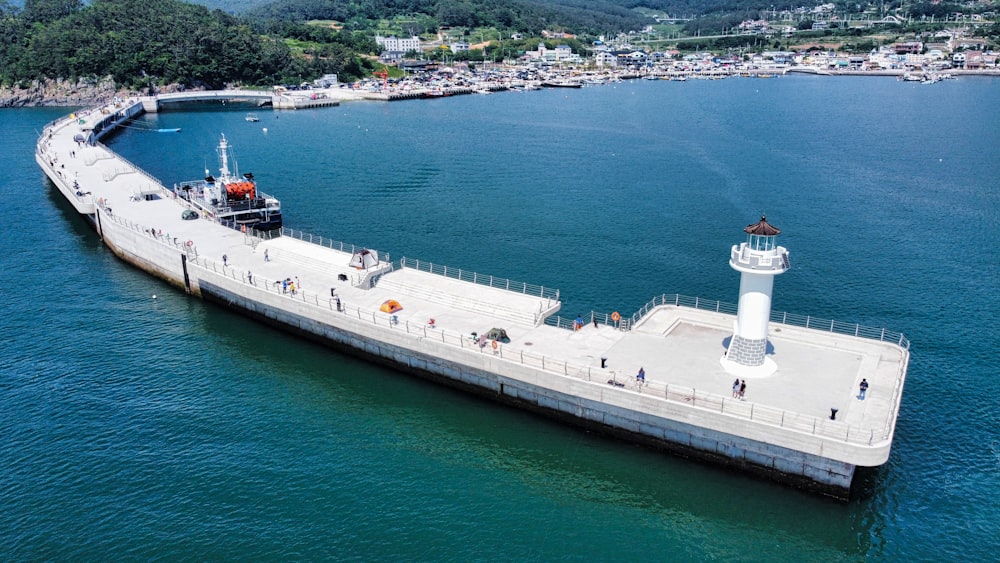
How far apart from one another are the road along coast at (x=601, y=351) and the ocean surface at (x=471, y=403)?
1606 millimetres

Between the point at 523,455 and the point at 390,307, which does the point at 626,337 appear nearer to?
the point at 523,455

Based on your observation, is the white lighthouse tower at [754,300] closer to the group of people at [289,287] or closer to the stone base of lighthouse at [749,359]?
the stone base of lighthouse at [749,359]

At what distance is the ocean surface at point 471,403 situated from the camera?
3675 cm

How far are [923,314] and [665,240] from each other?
27.1 meters

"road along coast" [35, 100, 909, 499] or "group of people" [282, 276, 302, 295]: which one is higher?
"group of people" [282, 276, 302, 295]

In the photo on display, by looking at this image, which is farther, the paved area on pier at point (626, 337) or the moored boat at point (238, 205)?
the moored boat at point (238, 205)

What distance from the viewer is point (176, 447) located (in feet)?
143

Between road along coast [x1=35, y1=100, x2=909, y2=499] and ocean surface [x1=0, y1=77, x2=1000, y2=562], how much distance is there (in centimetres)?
161

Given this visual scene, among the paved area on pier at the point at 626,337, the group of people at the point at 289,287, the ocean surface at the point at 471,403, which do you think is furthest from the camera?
the group of people at the point at 289,287

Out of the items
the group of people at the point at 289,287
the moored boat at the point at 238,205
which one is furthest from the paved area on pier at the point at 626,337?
the moored boat at the point at 238,205

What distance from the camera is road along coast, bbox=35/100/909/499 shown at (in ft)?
127

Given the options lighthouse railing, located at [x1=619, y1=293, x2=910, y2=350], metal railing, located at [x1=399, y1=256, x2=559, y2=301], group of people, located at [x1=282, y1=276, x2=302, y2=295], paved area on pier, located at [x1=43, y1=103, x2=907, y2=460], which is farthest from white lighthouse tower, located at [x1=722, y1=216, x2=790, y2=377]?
group of people, located at [x1=282, y1=276, x2=302, y2=295]

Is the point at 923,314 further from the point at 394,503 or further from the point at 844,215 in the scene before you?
the point at 394,503

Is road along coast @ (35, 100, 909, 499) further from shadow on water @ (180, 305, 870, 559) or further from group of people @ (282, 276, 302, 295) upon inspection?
shadow on water @ (180, 305, 870, 559)
